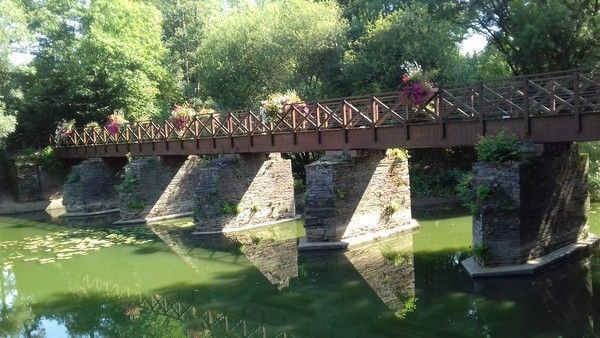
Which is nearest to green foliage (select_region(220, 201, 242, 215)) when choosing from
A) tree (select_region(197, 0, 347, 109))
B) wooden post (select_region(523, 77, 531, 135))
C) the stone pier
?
the stone pier

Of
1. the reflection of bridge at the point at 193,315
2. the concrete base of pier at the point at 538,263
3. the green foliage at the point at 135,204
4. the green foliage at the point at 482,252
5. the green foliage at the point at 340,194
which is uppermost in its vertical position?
the green foliage at the point at 340,194

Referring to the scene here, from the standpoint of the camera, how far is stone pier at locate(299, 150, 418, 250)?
13484mm

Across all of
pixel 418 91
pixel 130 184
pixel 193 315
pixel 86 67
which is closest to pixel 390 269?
pixel 418 91

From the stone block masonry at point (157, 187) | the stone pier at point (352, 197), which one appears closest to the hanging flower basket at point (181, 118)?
the stone block masonry at point (157, 187)

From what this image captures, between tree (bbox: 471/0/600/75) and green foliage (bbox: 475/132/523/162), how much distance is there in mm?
9549

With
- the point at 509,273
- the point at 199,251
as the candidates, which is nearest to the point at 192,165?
the point at 199,251

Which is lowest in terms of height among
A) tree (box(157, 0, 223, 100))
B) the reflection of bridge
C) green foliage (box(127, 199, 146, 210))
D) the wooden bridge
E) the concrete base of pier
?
the reflection of bridge

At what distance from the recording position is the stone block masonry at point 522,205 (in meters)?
10.0

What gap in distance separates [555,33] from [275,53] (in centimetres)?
1223

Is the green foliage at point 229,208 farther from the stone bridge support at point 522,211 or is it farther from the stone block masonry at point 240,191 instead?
the stone bridge support at point 522,211

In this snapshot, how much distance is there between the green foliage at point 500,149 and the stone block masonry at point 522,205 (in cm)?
12

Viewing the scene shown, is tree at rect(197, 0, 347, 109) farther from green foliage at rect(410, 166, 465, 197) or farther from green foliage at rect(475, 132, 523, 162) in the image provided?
green foliage at rect(475, 132, 523, 162)

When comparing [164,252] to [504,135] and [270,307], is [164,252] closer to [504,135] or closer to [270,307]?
[270,307]

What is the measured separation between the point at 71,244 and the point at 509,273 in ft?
41.2
